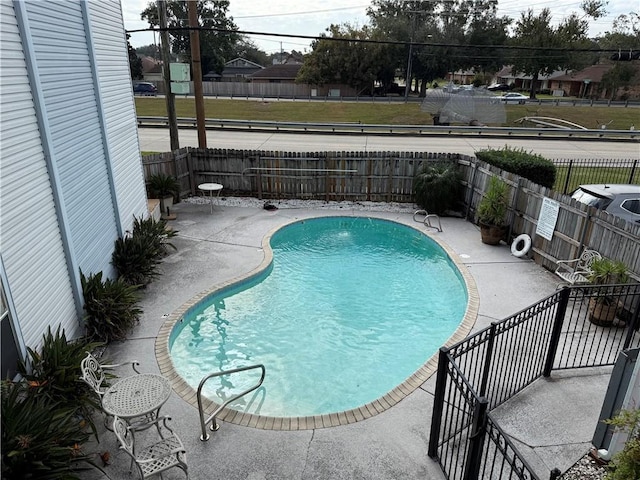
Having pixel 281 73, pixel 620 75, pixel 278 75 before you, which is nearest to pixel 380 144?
pixel 620 75

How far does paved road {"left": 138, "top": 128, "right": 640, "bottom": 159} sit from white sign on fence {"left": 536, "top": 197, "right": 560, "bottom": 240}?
544 inches

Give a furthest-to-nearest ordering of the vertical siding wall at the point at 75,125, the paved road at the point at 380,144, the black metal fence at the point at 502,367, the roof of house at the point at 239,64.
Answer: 1. the roof of house at the point at 239,64
2. the paved road at the point at 380,144
3. the vertical siding wall at the point at 75,125
4. the black metal fence at the point at 502,367

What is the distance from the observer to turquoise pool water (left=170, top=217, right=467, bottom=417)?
265 inches

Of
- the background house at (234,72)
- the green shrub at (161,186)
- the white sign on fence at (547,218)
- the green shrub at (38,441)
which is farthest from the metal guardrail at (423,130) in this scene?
the background house at (234,72)

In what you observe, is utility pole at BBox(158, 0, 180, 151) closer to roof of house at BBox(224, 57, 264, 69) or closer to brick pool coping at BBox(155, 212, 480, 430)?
brick pool coping at BBox(155, 212, 480, 430)

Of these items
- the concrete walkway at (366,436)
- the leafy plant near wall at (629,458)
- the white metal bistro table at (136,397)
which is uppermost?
the leafy plant near wall at (629,458)

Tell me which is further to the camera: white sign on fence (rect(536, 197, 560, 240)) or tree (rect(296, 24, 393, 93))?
tree (rect(296, 24, 393, 93))

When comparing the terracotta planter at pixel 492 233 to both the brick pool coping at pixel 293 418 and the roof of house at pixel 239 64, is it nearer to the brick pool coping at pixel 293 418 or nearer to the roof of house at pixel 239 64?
the brick pool coping at pixel 293 418

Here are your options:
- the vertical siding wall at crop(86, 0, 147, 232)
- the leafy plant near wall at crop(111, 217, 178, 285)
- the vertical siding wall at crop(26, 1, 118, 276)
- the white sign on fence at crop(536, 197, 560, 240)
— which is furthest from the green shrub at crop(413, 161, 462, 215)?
the vertical siding wall at crop(26, 1, 118, 276)

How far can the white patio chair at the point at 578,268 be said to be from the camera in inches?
324

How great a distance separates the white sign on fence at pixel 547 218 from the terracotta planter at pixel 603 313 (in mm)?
2356

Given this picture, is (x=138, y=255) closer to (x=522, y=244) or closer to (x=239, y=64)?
(x=522, y=244)

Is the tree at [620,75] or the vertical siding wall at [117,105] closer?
the vertical siding wall at [117,105]

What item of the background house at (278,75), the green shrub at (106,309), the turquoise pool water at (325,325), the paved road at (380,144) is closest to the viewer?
the turquoise pool water at (325,325)
